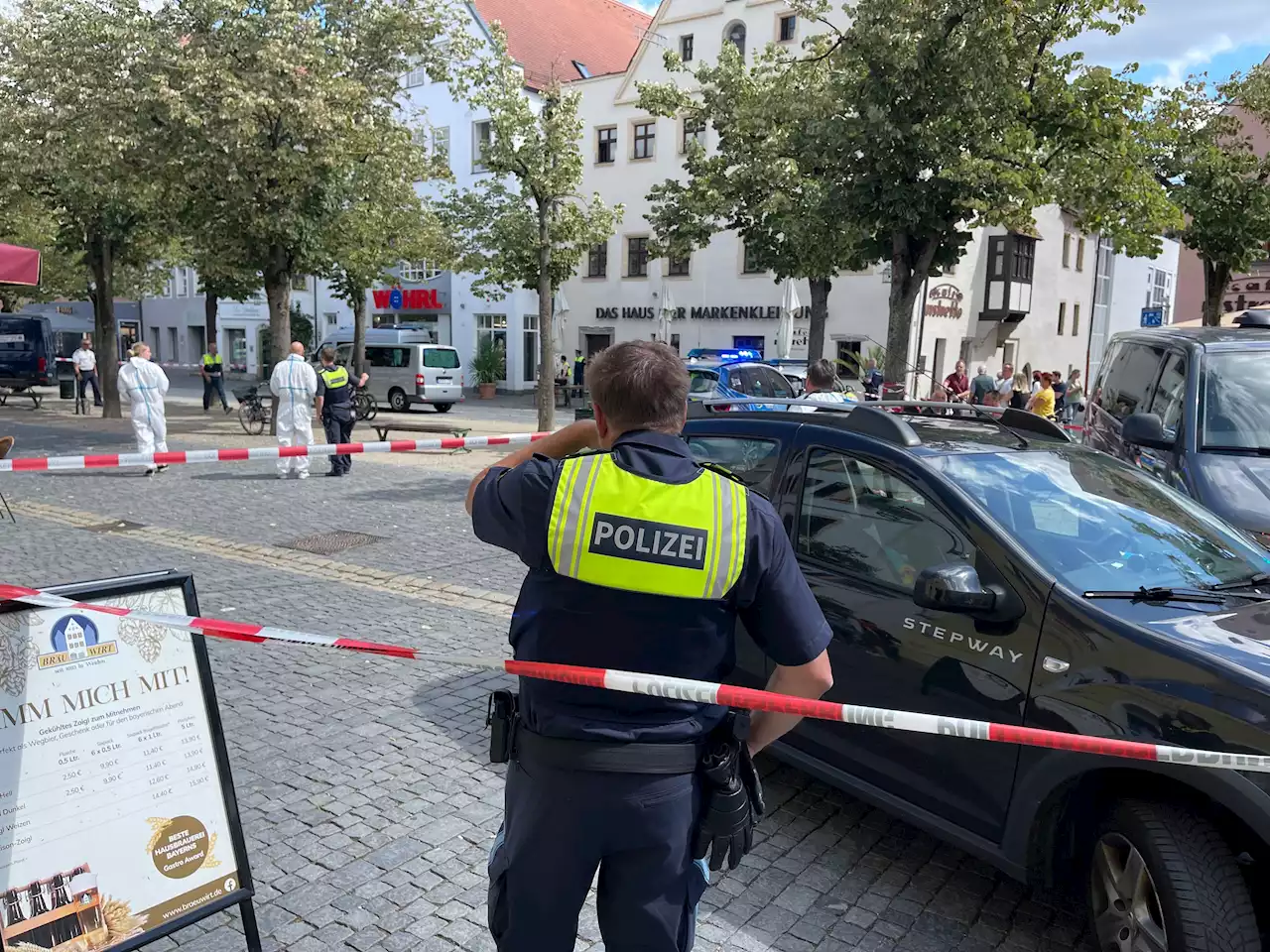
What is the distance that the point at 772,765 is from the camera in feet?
14.9

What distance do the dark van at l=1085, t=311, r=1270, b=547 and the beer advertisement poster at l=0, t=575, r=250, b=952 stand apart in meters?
5.10

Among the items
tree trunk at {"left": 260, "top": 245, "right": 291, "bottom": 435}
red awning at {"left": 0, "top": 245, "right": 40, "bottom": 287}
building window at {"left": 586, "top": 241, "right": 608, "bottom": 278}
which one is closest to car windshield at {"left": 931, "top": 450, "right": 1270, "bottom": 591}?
red awning at {"left": 0, "top": 245, "right": 40, "bottom": 287}

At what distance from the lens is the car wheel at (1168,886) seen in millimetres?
2602

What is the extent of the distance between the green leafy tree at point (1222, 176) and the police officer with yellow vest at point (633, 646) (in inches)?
674

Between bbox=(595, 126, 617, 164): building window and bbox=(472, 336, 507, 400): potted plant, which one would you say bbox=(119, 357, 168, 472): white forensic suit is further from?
bbox=(595, 126, 617, 164): building window

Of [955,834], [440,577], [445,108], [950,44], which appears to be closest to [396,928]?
[955,834]

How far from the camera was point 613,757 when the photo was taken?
201 centimetres

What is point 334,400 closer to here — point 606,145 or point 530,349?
point 530,349

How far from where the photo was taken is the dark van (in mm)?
5652

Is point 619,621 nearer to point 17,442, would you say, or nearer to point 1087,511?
point 1087,511

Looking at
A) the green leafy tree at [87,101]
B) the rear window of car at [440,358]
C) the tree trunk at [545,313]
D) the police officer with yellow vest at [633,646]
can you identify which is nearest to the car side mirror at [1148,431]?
the police officer with yellow vest at [633,646]

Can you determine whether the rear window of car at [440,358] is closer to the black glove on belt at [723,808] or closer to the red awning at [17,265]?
the red awning at [17,265]

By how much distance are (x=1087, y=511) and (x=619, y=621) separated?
2.35 meters

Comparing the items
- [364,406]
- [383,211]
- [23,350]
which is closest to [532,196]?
[383,211]
